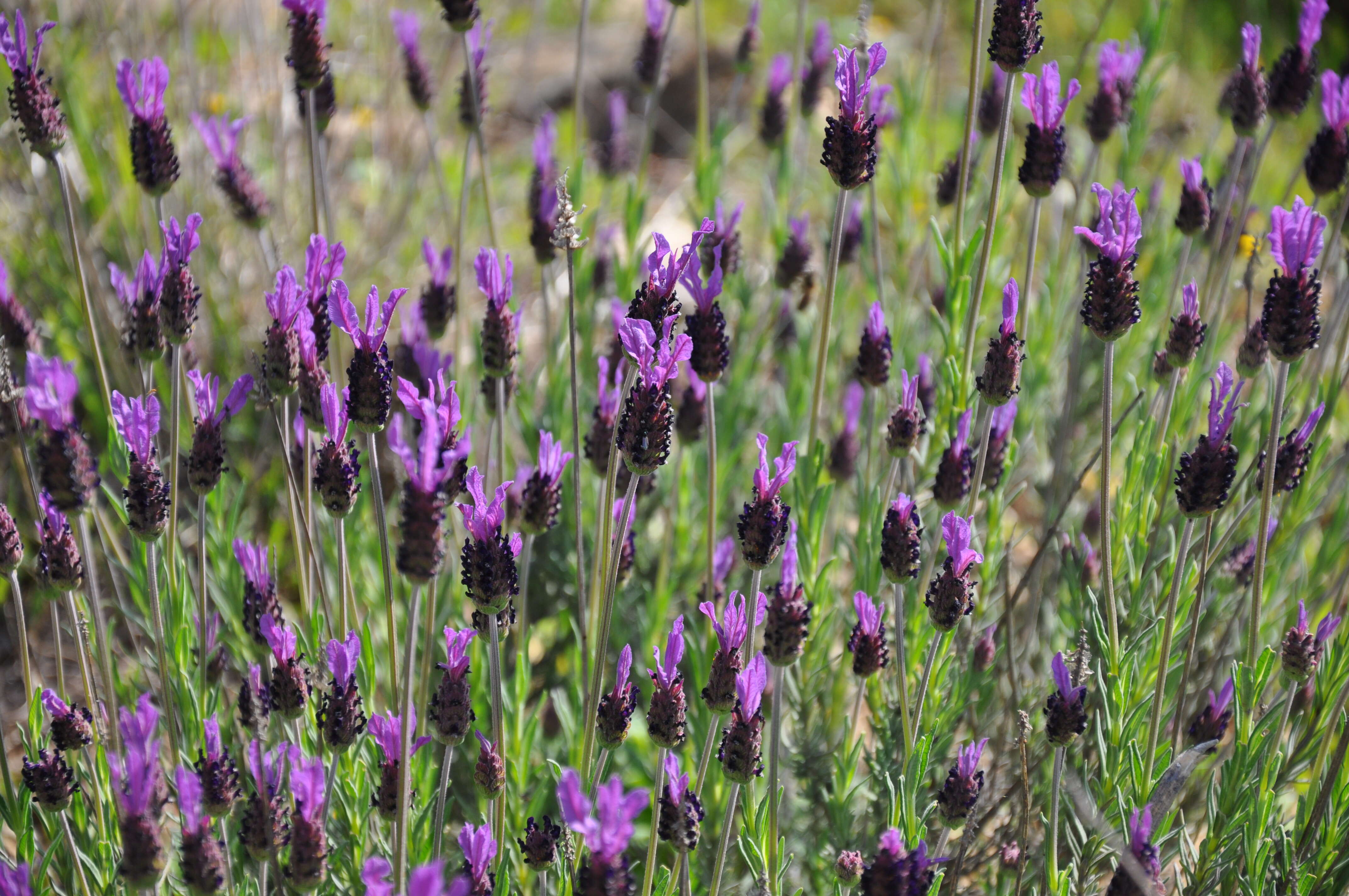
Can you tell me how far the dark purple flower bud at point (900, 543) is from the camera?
1.74 m

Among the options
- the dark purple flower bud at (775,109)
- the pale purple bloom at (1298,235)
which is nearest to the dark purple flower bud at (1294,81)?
the pale purple bloom at (1298,235)

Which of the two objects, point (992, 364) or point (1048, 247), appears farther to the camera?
point (1048, 247)

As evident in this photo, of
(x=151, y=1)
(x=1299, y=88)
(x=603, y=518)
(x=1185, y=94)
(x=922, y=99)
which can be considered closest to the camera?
(x=603, y=518)

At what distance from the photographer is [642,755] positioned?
8.43 ft

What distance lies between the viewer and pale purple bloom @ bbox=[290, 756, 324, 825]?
4.62 ft

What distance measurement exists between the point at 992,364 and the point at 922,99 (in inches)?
77.7

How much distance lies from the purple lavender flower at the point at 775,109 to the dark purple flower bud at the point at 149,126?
158 centimetres

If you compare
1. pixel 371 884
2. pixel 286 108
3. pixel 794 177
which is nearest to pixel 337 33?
pixel 286 108

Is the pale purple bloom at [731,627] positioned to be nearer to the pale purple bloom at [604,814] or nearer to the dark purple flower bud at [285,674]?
the pale purple bloom at [604,814]

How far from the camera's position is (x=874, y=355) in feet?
7.16

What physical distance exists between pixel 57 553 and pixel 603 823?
104 centimetres

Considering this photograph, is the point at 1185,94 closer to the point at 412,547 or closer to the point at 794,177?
the point at 794,177

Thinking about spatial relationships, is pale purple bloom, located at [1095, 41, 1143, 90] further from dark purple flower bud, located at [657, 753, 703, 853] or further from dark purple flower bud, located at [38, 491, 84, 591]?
dark purple flower bud, located at [38, 491, 84, 591]

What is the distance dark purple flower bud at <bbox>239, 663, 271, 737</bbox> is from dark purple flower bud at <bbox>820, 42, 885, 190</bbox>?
126 cm
